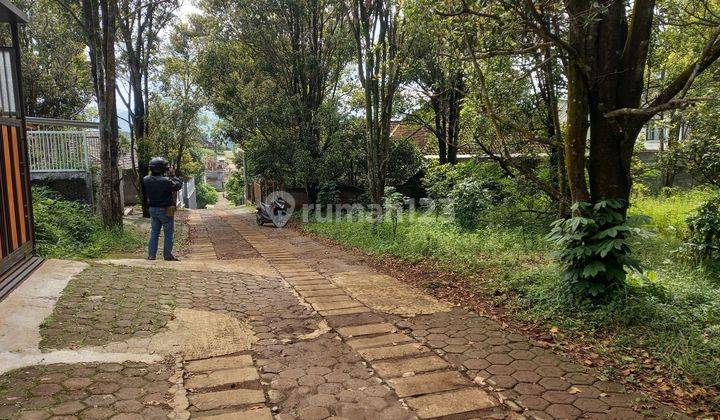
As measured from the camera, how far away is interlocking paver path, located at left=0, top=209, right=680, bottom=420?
2830 millimetres

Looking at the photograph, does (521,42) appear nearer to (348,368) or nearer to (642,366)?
(642,366)

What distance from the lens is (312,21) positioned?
15805 mm

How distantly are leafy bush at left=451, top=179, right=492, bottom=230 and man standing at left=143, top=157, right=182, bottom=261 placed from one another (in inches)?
226

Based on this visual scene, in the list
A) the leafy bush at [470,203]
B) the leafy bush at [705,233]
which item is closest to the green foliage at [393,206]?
the leafy bush at [470,203]

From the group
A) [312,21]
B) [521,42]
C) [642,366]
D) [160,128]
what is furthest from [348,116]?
[642,366]

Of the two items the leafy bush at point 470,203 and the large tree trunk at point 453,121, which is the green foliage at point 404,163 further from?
the leafy bush at point 470,203

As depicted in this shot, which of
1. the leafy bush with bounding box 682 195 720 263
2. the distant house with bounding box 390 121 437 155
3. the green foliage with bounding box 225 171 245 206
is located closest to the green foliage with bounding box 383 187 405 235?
the leafy bush with bounding box 682 195 720 263

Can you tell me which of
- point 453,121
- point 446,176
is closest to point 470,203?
point 446,176

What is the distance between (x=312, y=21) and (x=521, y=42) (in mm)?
11470

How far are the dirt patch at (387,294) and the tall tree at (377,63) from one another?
14.6ft

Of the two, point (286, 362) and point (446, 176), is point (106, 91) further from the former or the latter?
point (286, 362)

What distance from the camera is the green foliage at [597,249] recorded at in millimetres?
4320

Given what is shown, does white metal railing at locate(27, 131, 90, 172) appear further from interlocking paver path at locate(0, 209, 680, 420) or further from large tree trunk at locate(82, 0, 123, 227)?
interlocking paver path at locate(0, 209, 680, 420)

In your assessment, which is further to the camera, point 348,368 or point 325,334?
point 325,334
